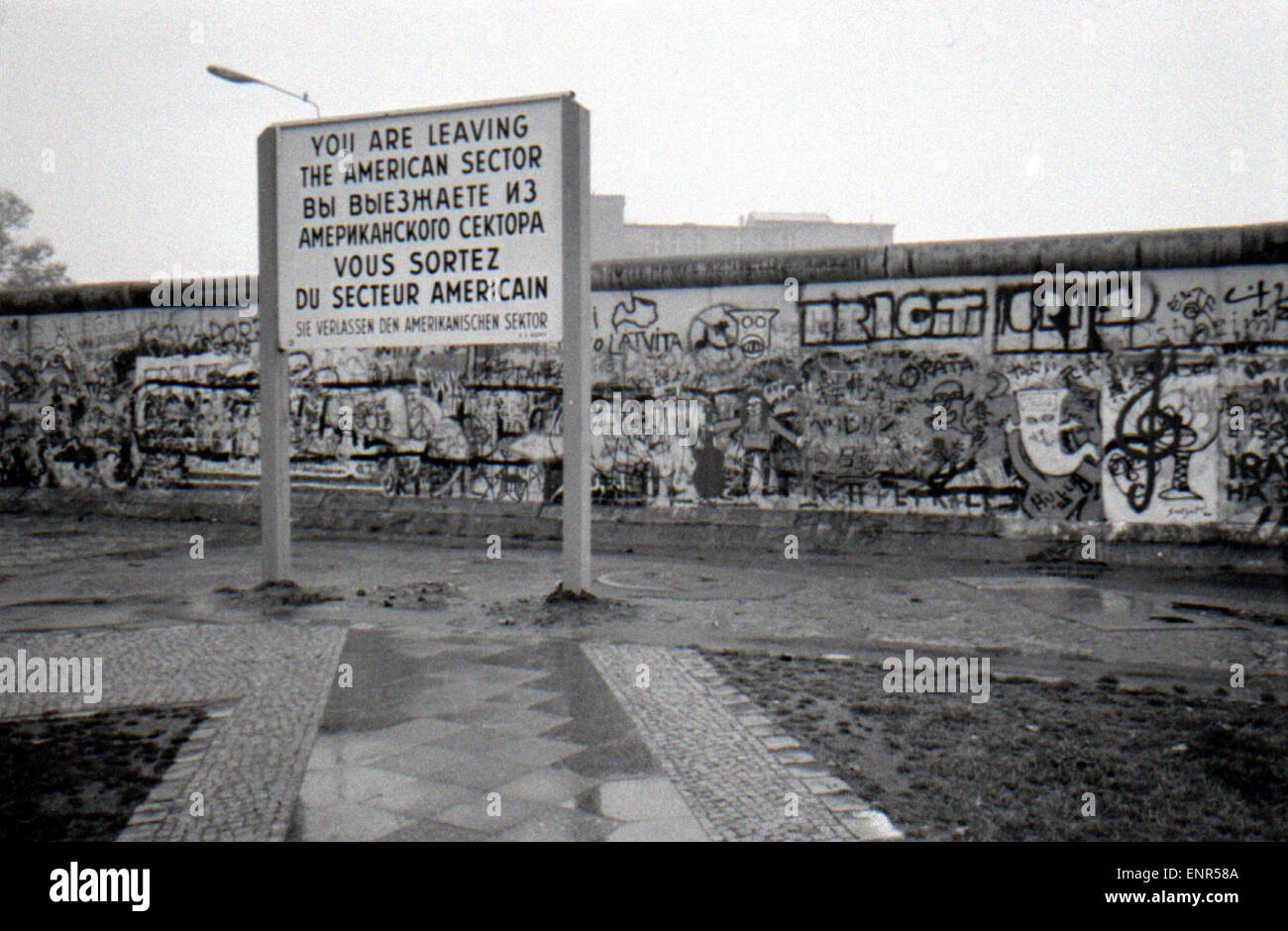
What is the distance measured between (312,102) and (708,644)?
17.5 metres

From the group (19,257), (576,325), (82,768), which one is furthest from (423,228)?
(19,257)

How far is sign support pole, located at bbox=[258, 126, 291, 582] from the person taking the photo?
8.29m

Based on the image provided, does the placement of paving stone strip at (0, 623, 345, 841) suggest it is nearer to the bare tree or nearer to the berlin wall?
the berlin wall

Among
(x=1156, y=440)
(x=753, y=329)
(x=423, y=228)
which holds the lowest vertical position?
(x=1156, y=440)

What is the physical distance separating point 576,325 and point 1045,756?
4.48 metres

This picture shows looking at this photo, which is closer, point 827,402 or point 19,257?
point 827,402

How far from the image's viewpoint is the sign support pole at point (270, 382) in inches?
326

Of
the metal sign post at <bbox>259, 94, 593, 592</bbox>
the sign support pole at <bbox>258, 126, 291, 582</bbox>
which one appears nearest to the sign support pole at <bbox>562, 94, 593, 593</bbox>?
the metal sign post at <bbox>259, 94, 593, 592</bbox>

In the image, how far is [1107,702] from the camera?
5.20 metres

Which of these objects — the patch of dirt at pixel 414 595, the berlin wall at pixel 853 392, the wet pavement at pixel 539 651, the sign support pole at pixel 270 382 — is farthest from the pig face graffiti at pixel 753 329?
the sign support pole at pixel 270 382

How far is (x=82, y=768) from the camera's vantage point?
4.18 metres

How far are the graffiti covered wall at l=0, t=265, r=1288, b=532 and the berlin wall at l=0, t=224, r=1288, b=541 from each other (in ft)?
0.08

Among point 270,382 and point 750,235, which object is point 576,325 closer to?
point 270,382

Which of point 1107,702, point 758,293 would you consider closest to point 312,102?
point 758,293
